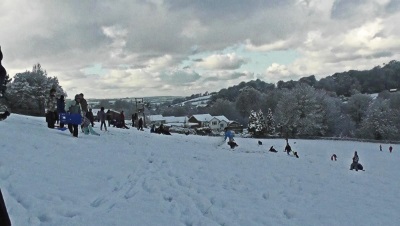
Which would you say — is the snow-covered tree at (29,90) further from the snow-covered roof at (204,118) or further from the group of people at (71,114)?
the snow-covered roof at (204,118)

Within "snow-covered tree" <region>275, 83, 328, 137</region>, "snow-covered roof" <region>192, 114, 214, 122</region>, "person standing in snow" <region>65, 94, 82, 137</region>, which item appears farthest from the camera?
"snow-covered roof" <region>192, 114, 214, 122</region>

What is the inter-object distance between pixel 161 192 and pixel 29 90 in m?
57.3

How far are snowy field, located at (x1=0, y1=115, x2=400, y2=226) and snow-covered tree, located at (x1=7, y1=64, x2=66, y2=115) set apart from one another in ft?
155

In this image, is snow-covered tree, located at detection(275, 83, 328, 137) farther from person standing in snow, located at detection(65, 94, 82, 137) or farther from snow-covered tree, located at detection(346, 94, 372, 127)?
person standing in snow, located at detection(65, 94, 82, 137)

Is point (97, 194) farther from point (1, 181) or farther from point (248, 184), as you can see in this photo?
point (248, 184)

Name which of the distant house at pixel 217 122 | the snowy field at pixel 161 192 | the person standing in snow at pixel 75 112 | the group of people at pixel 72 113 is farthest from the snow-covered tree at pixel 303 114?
the person standing in snow at pixel 75 112

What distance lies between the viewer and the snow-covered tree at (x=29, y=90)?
188 ft

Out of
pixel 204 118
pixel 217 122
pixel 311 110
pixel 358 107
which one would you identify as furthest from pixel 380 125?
pixel 204 118

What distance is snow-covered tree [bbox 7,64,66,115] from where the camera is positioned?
2256 inches

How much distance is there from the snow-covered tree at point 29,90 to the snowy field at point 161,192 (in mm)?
47163

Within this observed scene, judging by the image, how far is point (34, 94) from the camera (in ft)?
199

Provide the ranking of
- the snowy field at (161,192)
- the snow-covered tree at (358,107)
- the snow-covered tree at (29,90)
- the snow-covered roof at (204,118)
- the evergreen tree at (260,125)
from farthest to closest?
1. the snow-covered roof at (204,118)
2. the snow-covered tree at (358,107)
3. the evergreen tree at (260,125)
4. the snow-covered tree at (29,90)
5. the snowy field at (161,192)

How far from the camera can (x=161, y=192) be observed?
836 cm

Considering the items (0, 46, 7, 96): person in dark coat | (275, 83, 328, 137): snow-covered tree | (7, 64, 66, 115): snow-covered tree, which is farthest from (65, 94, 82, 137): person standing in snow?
(275, 83, 328, 137): snow-covered tree
